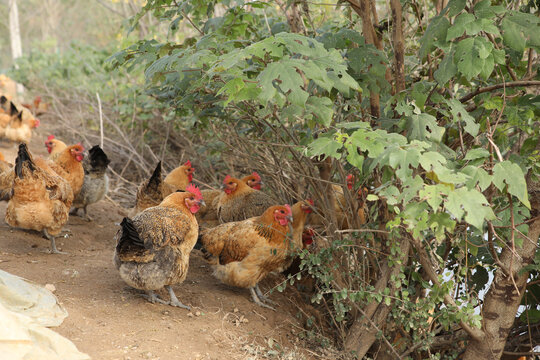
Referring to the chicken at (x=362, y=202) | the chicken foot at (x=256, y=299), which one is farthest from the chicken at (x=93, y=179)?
the chicken at (x=362, y=202)

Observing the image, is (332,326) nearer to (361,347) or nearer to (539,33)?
(361,347)

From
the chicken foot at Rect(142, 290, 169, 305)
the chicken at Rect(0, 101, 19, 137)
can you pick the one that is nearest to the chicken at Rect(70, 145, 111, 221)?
the chicken foot at Rect(142, 290, 169, 305)

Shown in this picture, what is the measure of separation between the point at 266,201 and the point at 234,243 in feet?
3.92

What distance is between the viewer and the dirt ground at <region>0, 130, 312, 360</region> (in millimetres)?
3680

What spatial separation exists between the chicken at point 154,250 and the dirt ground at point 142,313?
0.25 metres

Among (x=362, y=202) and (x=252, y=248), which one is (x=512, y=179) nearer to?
(x=362, y=202)

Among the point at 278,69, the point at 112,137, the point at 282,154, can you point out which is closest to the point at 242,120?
the point at 282,154

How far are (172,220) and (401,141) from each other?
242 cm

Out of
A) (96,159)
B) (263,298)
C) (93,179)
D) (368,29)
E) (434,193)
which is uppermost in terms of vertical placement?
(368,29)

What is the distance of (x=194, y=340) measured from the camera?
13.0ft

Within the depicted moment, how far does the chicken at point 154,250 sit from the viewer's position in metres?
4.18

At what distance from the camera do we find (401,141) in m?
2.69

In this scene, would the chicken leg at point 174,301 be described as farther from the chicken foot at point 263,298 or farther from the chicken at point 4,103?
the chicken at point 4,103

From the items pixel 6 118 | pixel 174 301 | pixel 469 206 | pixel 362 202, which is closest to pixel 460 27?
pixel 469 206
